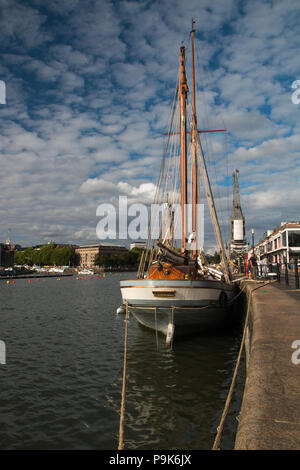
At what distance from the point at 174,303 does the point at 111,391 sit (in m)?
4.88

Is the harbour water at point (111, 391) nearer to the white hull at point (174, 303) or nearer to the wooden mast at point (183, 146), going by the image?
the white hull at point (174, 303)

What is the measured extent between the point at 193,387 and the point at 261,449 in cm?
638

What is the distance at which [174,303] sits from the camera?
13219 millimetres

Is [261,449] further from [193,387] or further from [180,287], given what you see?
[180,287]

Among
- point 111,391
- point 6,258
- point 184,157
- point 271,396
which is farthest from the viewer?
point 6,258

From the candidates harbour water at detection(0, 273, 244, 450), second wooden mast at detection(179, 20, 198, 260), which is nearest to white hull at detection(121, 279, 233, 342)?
harbour water at detection(0, 273, 244, 450)

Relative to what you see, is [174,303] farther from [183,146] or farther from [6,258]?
[6,258]

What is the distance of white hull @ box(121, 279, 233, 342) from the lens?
43.4 ft

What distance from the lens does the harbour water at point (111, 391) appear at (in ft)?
21.4

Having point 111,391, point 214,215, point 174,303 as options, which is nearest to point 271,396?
point 111,391

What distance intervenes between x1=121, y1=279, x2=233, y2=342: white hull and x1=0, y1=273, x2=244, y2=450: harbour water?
78 cm

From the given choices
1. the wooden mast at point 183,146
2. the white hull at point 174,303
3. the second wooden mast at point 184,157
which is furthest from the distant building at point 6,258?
the white hull at point 174,303

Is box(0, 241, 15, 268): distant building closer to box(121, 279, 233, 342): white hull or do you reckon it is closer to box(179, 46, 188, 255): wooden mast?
box(179, 46, 188, 255): wooden mast
